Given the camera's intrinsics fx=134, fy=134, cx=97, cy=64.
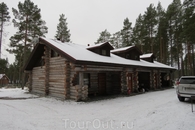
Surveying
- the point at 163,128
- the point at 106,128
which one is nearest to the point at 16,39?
the point at 106,128

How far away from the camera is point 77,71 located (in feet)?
34.9

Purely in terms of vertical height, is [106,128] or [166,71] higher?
[166,71]

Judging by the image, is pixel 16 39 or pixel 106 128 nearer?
pixel 106 128

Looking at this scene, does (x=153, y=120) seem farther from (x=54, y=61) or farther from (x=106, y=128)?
(x=54, y=61)

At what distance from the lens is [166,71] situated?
2294cm

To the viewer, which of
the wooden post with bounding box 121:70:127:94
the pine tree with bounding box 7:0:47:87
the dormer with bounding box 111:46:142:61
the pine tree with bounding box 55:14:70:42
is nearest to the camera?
the wooden post with bounding box 121:70:127:94

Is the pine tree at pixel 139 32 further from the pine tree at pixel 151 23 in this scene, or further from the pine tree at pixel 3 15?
the pine tree at pixel 3 15

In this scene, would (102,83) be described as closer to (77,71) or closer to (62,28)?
(77,71)

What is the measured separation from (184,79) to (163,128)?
225 inches

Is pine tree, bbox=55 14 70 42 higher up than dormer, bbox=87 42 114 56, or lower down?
higher up

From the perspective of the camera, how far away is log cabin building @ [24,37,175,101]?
428 inches

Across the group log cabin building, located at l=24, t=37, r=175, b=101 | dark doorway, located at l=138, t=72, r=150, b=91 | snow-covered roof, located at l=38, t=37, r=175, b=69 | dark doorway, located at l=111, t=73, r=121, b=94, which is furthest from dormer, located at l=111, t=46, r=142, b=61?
dark doorway, located at l=111, t=73, r=121, b=94

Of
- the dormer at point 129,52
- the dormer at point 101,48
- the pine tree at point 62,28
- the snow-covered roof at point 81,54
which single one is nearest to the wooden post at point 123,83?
the snow-covered roof at point 81,54

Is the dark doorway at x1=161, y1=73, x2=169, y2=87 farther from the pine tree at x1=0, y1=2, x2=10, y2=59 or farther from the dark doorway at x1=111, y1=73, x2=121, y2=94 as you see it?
the pine tree at x1=0, y1=2, x2=10, y2=59
